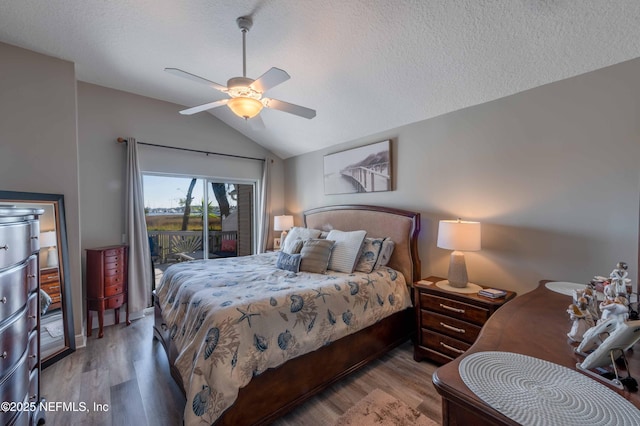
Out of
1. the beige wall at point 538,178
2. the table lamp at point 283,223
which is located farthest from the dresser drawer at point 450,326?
the table lamp at point 283,223

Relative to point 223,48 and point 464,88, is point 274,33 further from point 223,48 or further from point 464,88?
point 464,88

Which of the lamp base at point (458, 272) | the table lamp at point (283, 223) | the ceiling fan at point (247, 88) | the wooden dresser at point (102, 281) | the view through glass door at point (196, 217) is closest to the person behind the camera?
the ceiling fan at point (247, 88)

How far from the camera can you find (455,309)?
2230 mm

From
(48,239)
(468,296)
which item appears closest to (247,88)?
(468,296)

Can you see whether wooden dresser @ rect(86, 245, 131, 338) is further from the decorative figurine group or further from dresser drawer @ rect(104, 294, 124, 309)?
the decorative figurine group

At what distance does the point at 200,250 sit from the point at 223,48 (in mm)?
3015

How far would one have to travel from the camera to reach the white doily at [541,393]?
63 centimetres

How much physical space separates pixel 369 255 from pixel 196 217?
115 inches

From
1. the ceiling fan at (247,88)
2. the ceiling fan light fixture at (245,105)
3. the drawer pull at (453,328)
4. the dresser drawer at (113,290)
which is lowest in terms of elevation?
the drawer pull at (453,328)

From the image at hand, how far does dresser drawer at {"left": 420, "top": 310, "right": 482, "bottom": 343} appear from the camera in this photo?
214 cm

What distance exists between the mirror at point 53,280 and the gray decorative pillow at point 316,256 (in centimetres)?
234

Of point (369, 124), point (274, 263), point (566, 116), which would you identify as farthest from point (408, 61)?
point (274, 263)

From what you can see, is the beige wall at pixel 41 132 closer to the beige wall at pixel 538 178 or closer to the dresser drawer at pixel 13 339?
the dresser drawer at pixel 13 339

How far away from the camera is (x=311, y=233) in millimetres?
3436
